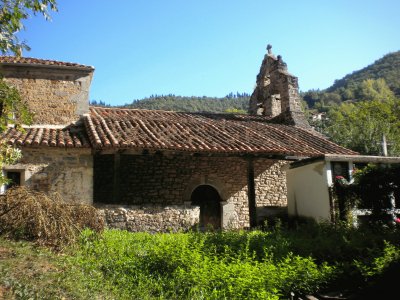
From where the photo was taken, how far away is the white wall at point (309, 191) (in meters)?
9.23

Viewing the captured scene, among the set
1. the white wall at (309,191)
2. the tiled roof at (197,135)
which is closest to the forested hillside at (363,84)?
the tiled roof at (197,135)

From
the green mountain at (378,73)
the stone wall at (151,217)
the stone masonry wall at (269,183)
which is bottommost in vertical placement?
the stone wall at (151,217)

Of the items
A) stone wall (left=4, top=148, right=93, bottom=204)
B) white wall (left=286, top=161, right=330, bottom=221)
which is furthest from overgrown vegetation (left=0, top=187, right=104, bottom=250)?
white wall (left=286, top=161, right=330, bottom=221)

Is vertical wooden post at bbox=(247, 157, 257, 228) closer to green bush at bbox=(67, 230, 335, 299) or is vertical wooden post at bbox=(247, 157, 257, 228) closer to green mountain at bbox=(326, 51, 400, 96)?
green bush at bbox=(67, 230, 335, 299)

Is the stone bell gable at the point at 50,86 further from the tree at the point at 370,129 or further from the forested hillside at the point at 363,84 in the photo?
the forested hillside at the point at 363,84

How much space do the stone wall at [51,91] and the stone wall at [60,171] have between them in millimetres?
2177

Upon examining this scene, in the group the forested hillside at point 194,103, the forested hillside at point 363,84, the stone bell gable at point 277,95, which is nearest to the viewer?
the stone bell gable at point 277,95

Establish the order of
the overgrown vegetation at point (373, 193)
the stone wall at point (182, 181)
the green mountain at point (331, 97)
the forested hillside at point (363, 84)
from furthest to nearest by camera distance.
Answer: the forested hillside at point (363, 84), the green mountain at point (331, 97), the stone wall at point (182, 181), the overgrown vegetation at point (373, 193)

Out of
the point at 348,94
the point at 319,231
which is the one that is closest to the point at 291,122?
the point at 319,231

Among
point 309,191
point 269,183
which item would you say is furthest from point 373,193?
point 269,183

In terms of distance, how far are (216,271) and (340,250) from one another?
2.53 metres

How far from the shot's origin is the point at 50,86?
35.9 ft

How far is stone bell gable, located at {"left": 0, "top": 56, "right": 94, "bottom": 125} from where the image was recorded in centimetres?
1067

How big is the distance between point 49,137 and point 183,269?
19.5ft
